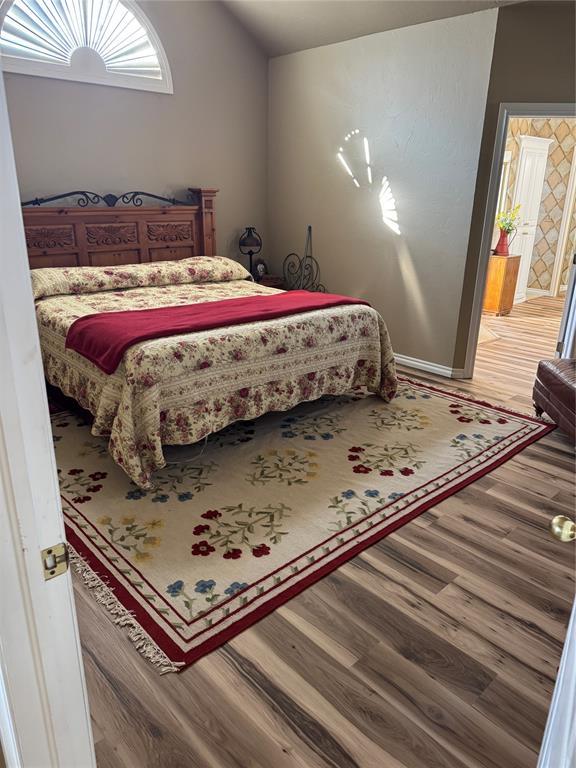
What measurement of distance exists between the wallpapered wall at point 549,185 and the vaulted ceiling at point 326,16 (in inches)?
126

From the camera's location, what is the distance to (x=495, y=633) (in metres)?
1.89

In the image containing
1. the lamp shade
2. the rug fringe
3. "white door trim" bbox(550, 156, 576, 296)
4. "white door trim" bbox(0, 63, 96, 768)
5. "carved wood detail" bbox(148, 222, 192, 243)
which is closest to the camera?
"white door trim" bbox(0, 63, 96, 768)

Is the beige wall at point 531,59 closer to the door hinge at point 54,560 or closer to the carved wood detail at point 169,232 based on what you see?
the carved wood detail at point 169,232

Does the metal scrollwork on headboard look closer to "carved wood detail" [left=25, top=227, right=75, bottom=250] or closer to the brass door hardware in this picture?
"carved wood detail" [left=25, top=227, right=75, bottom=250]

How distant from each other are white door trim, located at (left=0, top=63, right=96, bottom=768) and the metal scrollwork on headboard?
371 cm

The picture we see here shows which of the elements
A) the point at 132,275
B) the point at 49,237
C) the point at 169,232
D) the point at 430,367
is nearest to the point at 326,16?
the point at 169,232

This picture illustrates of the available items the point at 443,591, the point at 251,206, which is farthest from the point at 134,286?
the point at 443,591

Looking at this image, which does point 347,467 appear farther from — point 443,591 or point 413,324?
point 413,324

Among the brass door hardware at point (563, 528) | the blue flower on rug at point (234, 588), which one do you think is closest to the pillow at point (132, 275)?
the blue flower on rug at point (234, 588)

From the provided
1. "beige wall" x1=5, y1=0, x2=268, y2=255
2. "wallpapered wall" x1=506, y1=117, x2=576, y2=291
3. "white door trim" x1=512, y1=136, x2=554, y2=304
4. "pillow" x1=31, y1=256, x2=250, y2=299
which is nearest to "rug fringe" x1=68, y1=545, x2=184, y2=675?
"pillow" x1=31, y1=256, x2=250, y2=299

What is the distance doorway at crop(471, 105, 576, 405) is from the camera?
6.42 m

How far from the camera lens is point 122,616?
1.92m

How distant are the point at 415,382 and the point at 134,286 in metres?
2.23

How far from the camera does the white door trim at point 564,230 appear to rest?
7.12 metres
